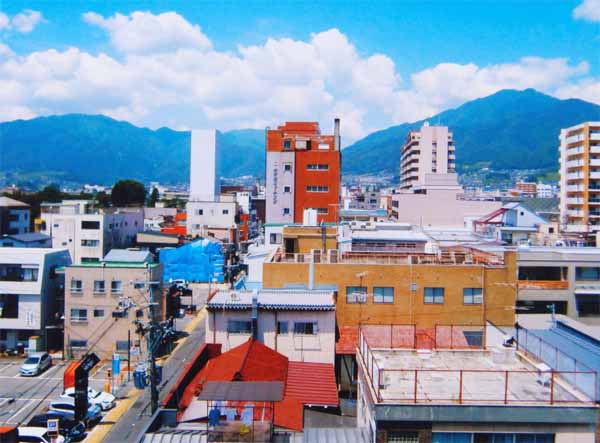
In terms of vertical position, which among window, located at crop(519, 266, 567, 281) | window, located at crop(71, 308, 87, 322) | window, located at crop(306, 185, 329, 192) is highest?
window, located at crop(306, 185, 329, 192)

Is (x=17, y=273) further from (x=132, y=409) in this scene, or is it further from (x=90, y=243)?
(x=90, y=243)

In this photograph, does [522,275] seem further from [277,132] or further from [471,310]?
[277,132]

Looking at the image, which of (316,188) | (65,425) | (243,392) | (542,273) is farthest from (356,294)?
(316,188)

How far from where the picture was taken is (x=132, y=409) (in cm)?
2103

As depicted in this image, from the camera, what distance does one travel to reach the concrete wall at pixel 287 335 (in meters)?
19.0

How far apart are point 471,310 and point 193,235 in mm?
43636

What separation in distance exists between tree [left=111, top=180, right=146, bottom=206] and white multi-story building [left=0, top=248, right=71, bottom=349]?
68.8m

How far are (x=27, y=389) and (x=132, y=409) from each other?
7.11 meters

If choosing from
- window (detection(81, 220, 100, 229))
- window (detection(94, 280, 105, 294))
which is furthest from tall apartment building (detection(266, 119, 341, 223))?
window (detection(94, 280, 105, 294))

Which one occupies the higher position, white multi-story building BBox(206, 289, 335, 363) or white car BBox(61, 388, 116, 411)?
white multi-story building BBox(206, 289, 335, 363)

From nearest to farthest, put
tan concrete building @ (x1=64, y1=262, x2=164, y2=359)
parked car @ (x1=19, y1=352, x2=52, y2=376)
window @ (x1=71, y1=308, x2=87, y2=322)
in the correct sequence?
parked car @ (x1=19, y1=352, x2=52, y2=376)
tan concrete building @ (x1=64, y1=262, x2=164, y2=359)
window @ (x1=71, y1=308, x2=87, y2=322)

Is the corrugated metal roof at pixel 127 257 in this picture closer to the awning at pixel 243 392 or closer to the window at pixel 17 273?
the window at pixel 17 273

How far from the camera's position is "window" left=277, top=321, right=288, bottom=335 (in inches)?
752

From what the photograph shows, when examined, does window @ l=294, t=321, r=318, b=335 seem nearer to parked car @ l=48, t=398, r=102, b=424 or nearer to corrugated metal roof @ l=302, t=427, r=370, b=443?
parked car @ l=48, t=398, r=102, b=424
